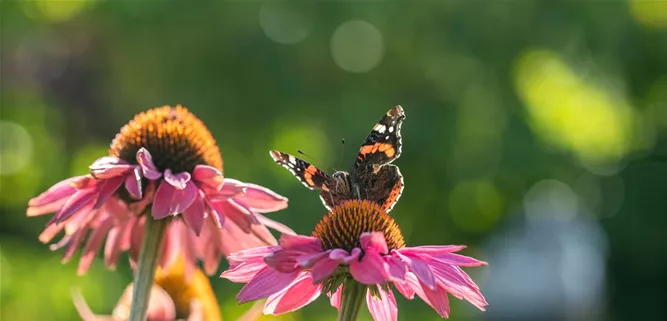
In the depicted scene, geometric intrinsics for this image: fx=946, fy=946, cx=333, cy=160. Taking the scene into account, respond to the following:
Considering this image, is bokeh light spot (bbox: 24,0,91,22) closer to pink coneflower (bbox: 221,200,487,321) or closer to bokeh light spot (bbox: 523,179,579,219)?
bokeh light spot (bbox: 523,179,579,219)

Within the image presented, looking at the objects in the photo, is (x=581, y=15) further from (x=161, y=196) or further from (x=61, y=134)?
(x=161, y=196)

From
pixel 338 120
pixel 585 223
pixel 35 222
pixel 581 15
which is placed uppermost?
pixel 581 15

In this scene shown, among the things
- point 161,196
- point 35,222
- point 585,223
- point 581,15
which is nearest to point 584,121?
point 581,15

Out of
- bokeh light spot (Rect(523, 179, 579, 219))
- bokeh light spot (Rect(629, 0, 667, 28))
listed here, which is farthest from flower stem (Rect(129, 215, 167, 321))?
bokeh light spot (Rect(629, 0, 667, 28))

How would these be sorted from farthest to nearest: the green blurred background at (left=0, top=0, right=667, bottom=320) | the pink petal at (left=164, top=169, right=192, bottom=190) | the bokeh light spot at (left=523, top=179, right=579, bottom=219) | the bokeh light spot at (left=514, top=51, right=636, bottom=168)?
1. the bokeh light spot at (left=523, top=179, right=579, bottom=219)
2. the bokeh light spot at (left=514, top=51, right=636, bottom=168)
3. the green blurred background at (left=0, top=0, right=667, bottom=320)
4. the pink petal at (left=164, top=169, right=192, bottom=190)

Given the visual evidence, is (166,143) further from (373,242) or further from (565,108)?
(565,108)

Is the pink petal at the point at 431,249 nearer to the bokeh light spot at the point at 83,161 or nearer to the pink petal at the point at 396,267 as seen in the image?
the pink petal at the point at 396,267
